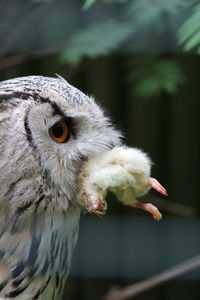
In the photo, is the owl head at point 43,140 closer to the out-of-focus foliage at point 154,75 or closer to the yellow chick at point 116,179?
the yellow chick at point 116,179

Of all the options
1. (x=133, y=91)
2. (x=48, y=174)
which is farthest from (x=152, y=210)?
(x=133, y=91)

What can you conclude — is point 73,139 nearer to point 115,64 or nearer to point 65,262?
point 65,262

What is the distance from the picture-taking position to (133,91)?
2006 mm

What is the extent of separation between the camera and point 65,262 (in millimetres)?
1354

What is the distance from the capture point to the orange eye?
121cm

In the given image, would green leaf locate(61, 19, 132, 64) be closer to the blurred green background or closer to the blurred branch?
the blurred green background

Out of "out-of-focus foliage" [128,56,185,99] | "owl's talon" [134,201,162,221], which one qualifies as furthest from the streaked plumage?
"out-of-focus foliage" [128,56,185,99]

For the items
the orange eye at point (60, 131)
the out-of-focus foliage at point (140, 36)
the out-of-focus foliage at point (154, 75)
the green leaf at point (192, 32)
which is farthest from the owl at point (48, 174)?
the out-of-focus foliage at point (154, 75)

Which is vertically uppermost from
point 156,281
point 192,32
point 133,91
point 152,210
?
point 192,32

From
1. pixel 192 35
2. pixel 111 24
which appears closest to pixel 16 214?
pixel 192 35

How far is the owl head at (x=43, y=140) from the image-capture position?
1.17m

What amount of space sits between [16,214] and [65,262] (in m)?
0.22

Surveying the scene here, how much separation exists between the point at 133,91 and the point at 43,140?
857 mm

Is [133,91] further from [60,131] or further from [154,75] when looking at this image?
[60,131]
